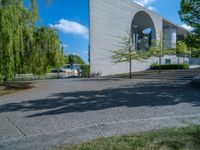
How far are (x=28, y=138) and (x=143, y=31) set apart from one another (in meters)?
46.1

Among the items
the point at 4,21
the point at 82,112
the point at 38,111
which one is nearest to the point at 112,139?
the point at 82,112

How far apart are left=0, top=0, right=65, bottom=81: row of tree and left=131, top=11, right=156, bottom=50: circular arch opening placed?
75.3 ft

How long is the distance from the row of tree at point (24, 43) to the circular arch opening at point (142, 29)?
75.3 feet

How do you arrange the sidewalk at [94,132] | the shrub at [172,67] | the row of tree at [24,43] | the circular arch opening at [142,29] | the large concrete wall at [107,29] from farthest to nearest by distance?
the circular arch opening at [142,29] < the shrub at [172,67] < the large concrete wall at [107,29] < the row of tree at [24,43] < the sidewalk at [94,132]

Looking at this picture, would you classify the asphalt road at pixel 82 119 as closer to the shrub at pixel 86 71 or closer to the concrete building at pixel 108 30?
the shrub at pixel 86 71

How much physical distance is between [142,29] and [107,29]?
67.7 ft

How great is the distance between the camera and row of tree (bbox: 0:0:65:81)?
40.7ft

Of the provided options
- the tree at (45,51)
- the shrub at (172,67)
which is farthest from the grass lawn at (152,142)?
the shrub at (172,67)

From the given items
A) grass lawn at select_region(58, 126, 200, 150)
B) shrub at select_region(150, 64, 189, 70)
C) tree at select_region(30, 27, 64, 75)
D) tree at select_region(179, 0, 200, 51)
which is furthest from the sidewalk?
shrub at select_region(150, 64, 189, 70)

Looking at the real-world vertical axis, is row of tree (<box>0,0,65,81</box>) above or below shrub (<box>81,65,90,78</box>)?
above

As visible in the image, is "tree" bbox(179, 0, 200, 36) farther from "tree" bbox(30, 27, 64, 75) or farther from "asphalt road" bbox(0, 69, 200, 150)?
"tree" bbox(30, 27, 64, 75)

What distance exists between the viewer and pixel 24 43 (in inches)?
560

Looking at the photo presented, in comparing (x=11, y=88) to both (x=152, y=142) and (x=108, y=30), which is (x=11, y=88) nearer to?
(x=152, y=142)

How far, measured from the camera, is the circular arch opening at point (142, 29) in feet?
132
